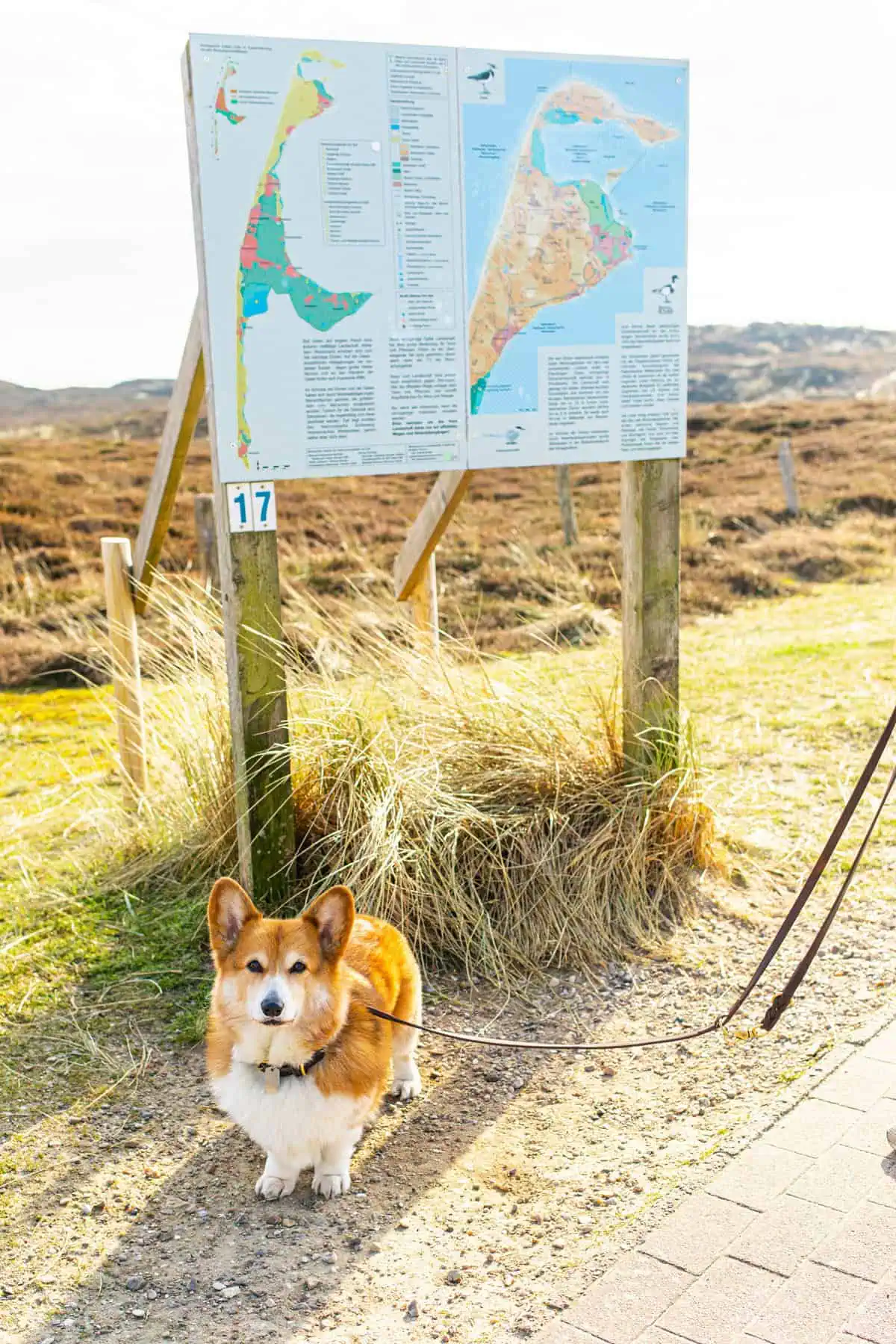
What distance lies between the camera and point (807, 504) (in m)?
20.5

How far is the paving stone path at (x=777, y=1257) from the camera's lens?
2541 mm

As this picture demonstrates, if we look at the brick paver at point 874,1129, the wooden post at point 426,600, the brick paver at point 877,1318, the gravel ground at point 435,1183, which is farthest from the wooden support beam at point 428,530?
the brick paver at point 877,1318

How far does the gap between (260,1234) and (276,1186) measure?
5.9 inches

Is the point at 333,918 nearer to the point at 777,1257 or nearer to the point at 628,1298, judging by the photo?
the point at 628,1298

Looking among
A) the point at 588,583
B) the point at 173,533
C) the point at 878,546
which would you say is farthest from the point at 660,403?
the point at 173,533

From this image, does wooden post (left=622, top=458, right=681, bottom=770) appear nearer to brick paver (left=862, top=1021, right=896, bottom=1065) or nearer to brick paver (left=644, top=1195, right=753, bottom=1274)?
brick paver (left=862, top=1021, right=896, bottom=1065)

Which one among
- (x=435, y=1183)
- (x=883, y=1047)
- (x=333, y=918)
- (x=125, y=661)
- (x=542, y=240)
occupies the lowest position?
(x=435, y=1183)

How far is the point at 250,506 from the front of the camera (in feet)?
14.2

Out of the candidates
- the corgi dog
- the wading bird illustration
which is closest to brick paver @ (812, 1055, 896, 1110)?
the corgi dog

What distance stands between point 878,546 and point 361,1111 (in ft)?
48.0

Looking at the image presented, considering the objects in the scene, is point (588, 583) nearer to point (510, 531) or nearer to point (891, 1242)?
point (510, 531)

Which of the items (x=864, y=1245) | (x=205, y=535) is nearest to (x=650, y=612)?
(x=864, y=1245)

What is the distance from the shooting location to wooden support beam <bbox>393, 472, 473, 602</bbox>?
5.67m

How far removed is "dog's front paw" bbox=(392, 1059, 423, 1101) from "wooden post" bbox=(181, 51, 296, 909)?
3.51 feet
